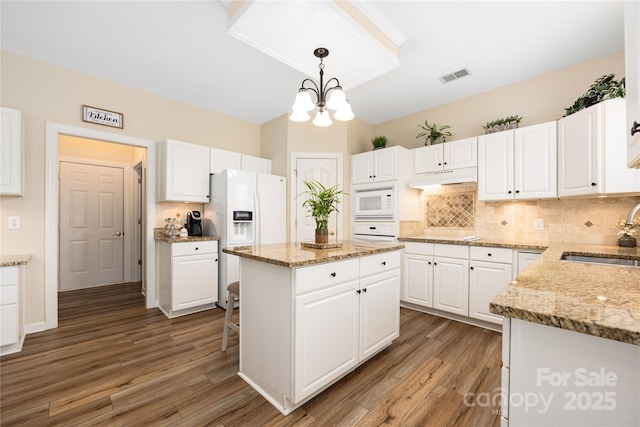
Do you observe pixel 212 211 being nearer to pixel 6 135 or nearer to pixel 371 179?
pixel 6 135

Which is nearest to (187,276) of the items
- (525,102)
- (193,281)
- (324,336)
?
(193,281)

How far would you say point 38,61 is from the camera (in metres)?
2.78

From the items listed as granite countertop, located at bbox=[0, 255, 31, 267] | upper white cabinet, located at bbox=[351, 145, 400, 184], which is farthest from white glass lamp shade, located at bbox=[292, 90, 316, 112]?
granite countertop, located at bbox=[0, 255, 31, 267]

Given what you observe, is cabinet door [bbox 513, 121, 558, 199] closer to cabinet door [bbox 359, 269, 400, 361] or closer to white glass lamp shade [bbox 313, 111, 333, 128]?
cabinet door [bbox 359, 269, 400, 361]

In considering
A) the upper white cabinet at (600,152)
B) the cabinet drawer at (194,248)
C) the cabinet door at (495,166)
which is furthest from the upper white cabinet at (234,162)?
the upper white cabinet at (600,152)

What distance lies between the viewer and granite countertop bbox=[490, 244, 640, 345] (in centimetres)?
64

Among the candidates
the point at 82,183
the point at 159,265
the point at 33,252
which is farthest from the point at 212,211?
the point at 82,183

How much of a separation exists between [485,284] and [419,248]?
77 cm

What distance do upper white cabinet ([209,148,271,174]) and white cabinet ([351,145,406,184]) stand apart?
1.40 meters

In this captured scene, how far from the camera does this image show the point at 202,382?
6.31ft

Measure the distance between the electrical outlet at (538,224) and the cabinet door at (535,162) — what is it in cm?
37

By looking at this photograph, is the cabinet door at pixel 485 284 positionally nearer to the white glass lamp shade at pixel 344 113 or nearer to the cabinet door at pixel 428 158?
the cabinet door at pixel 428 158

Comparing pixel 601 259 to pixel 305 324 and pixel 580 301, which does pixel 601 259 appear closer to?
pixel 580 301

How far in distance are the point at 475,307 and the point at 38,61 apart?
16.8 ft
